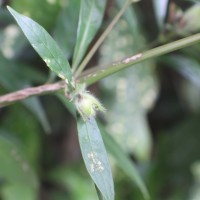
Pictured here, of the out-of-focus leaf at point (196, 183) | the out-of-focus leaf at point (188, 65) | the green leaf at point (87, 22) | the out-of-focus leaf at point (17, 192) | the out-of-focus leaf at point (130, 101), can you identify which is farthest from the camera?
the out-of-focus leaf at point (196, 183)

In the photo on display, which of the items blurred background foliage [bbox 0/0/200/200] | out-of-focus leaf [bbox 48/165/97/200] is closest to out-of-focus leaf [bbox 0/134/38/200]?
blurred background foliage [bbox 0/0/200/200]

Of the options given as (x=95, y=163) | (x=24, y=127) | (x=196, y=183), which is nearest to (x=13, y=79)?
(x=95, y=163)

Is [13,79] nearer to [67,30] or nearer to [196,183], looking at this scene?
[67,30]

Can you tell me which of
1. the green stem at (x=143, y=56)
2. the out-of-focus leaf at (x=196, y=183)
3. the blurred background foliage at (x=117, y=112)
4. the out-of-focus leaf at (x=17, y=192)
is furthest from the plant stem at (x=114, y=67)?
the out-of-focus leaf at (x=196, y=183)

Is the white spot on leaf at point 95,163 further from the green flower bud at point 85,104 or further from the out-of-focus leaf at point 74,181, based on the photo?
the out-of-focus leaf at point 74,181

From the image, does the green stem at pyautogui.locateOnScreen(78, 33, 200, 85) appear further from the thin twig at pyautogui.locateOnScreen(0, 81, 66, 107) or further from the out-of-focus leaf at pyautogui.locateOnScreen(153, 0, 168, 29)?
the out-of-focus leaf at pyautogui.locateOnScreen(153, 0, 168, 29)
